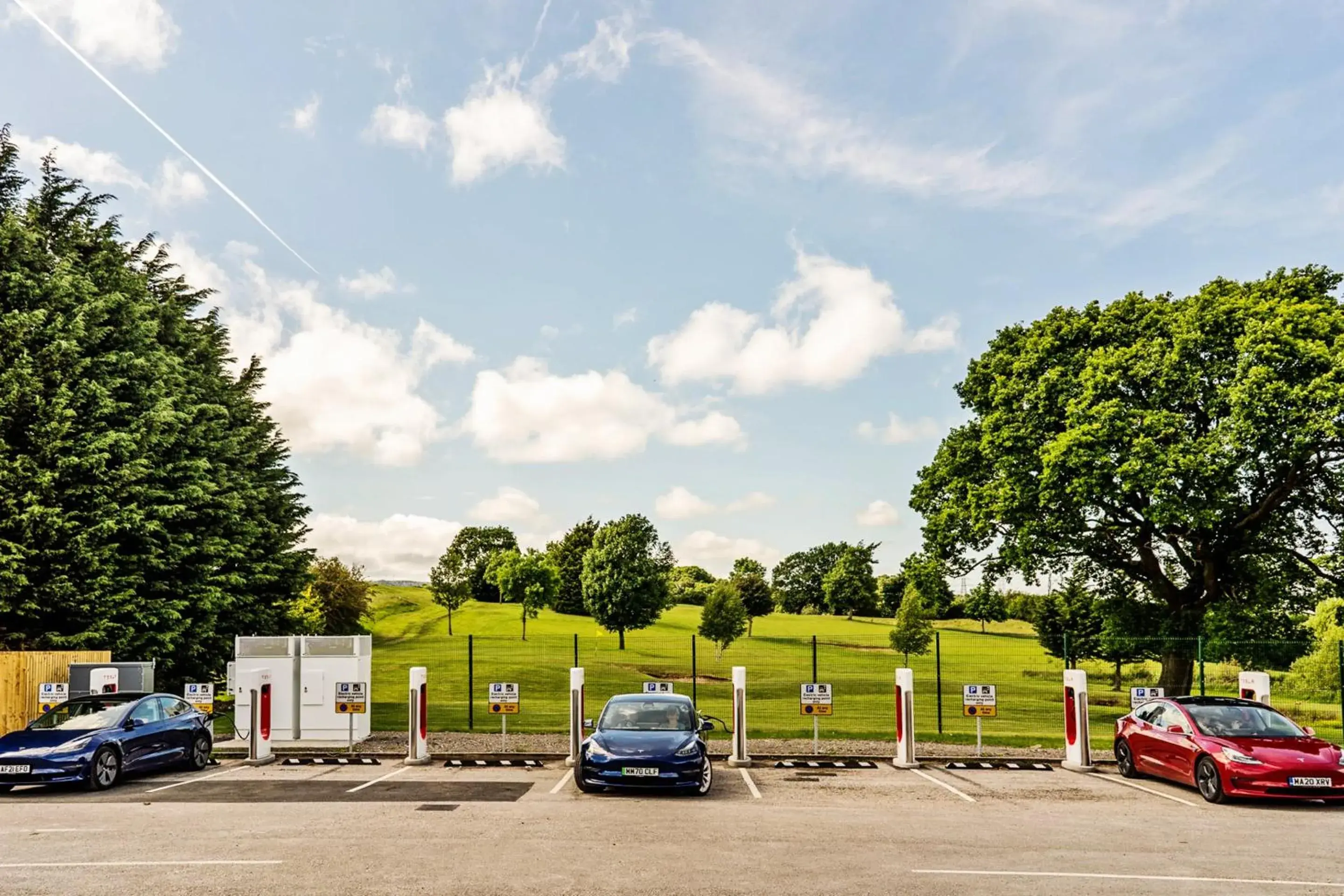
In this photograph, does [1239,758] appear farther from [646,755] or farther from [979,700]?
[646,755]

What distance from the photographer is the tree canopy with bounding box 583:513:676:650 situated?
172ft

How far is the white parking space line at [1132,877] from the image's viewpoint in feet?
28.6

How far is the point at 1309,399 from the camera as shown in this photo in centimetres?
2289

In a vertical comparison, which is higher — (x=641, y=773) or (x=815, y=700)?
(x=815, y=700)

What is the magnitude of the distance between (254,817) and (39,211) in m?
23.4

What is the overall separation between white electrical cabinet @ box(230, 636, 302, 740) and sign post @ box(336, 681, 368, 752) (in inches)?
51.5

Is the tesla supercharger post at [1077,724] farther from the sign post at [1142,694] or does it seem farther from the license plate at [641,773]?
the license plate at [641,773]

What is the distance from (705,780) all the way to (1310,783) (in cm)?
825

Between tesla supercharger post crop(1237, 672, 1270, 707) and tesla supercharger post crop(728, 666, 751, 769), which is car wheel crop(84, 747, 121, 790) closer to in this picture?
tesla supercharger post crop(728, 666, 751, 769)

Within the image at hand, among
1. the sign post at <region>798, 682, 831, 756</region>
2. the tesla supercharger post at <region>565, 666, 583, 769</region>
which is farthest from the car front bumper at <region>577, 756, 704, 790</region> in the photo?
the sign post at <region>798, 682, 831, 756</region>

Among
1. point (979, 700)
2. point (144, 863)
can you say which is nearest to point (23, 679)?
point (144, 863)

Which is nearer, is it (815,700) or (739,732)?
(739,732)

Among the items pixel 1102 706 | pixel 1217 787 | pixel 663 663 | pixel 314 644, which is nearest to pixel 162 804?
pixel 314 644

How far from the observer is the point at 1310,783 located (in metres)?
13.1
